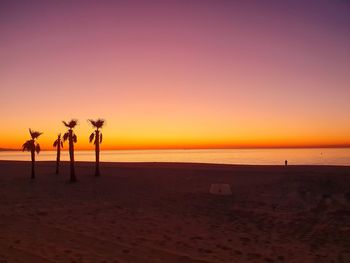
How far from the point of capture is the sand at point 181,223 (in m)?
11.8

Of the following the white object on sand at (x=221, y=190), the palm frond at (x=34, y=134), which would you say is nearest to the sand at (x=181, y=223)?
the white object on sand at (x=221, y=190)

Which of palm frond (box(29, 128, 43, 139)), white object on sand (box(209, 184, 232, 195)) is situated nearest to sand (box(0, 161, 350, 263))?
white object on sand (box(209, 184, 232, 195))

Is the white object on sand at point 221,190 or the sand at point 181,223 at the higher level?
the white object on sand at point 221,190

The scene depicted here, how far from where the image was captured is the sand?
11.8 meters

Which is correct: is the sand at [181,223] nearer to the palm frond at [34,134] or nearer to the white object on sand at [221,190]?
the white object on sand at [221,190]

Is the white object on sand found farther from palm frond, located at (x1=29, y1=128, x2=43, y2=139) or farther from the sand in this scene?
palm frond, located at (x1=29, y1=128, x2=43, y2=139)

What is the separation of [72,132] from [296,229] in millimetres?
26027

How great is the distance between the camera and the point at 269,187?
2438cm

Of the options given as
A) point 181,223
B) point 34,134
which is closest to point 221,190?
point 181,223

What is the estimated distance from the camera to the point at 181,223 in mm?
16422

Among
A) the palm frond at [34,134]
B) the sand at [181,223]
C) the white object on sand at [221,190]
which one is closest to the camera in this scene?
the sand at [181,223]

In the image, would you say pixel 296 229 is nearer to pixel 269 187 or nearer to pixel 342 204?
pixel 342 204

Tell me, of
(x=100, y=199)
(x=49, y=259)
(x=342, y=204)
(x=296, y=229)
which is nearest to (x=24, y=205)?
(x=100, y=199)

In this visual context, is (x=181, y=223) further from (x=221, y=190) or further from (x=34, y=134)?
(x=34, y=134)
